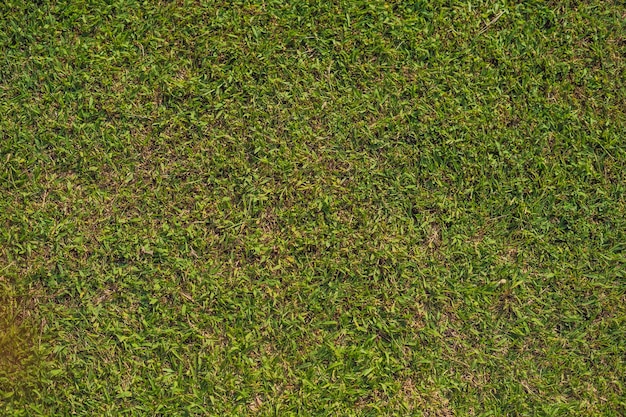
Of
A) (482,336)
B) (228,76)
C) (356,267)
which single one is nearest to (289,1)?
(228,76)

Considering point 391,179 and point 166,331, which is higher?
point 391,179

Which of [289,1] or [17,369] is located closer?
[17,369]

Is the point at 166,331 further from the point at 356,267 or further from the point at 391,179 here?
the point at 391,179

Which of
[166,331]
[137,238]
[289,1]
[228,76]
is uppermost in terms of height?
[289,1]

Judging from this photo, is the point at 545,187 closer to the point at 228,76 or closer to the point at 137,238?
the point at 228,76

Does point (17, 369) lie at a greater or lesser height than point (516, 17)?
lesser

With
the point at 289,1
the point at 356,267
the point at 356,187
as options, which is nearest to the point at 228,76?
the point at 289,1
